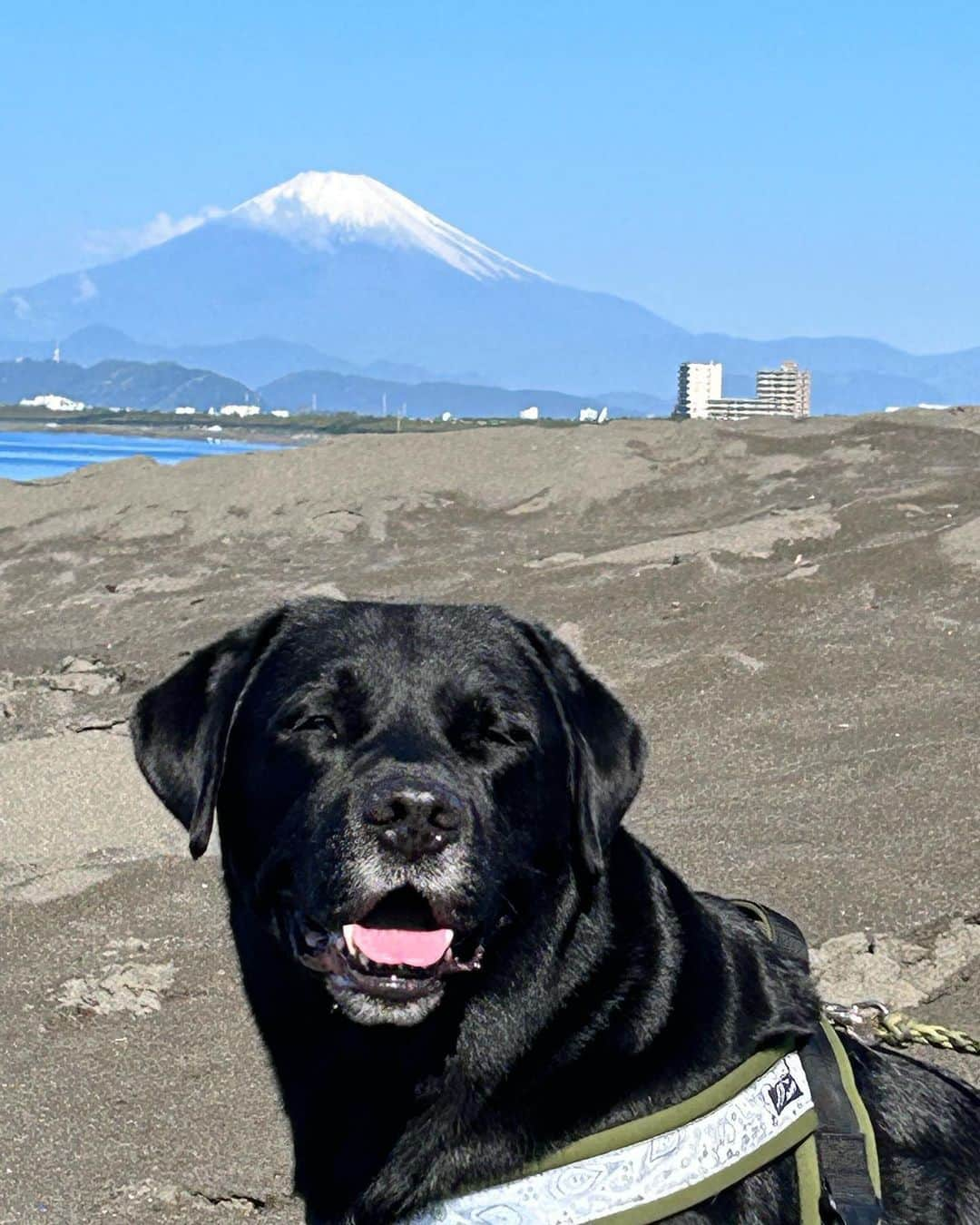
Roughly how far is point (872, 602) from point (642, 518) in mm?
4512

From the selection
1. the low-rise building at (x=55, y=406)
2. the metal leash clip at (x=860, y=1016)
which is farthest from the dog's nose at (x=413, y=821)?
the low-rise building at (x=55, y=406)

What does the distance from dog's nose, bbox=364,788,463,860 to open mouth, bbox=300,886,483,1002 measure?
106mm

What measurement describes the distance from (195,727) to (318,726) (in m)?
0.28

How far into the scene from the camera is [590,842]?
12.1ft

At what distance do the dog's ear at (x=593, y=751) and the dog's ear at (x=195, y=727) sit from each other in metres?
0.68

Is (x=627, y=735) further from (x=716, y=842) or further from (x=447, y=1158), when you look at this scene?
(x=716, y=842)

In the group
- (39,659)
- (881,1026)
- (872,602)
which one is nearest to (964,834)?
(881,1026)

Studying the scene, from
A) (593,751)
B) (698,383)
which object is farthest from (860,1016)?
(698,383)

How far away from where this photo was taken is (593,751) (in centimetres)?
387

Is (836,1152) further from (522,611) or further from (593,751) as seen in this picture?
(522,611)

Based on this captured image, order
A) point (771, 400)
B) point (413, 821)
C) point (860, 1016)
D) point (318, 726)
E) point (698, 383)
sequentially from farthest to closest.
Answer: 1. point (698, 383)
2. point (771, 400)
3. point (860, 1016)
4. point (318, 726)
5. point (413, 821)

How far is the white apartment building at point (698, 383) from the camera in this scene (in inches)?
2099

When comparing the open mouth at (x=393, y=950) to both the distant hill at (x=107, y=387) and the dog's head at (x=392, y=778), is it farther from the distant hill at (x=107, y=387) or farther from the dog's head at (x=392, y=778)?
the distant hill at (x=107, y=387)

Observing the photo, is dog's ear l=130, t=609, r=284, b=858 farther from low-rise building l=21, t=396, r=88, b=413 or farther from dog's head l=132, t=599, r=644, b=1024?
low-rise building l=21, t=396, r=88, b=413
